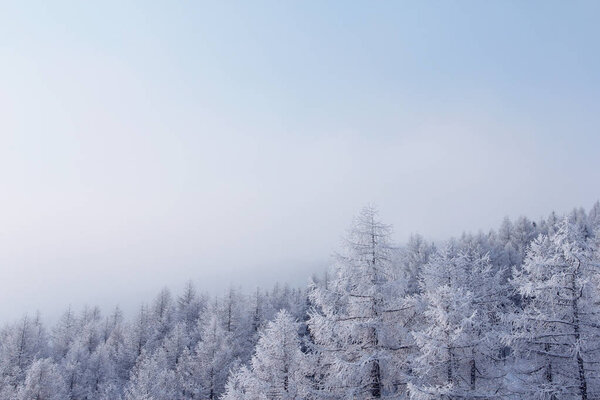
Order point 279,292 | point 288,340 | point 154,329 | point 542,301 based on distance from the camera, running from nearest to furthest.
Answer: point 542,301, point 288,340, point 154,329, point 279,292

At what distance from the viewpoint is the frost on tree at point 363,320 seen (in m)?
15.8

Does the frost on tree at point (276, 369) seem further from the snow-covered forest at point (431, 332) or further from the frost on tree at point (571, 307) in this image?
the frost on tree at point (571, 307)

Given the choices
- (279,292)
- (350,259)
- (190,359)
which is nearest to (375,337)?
(350,259)

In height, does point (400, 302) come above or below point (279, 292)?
above

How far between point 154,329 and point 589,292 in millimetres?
73867

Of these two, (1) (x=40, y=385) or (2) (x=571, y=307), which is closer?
(2) (x=571, y=307)

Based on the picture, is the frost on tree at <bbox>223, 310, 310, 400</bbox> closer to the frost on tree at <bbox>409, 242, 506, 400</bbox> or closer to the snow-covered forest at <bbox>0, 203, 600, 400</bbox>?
the snow-covered forest at <bbox>0, 203, 600, 400</bbox>

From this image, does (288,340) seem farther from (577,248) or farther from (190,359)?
(190,359)

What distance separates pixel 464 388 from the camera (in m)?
15.2

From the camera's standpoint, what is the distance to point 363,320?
16344mm

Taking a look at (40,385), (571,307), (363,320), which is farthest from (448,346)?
(40,385)

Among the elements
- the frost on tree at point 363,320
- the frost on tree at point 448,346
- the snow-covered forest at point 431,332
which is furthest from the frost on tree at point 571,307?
the frost on tree at point 363,320

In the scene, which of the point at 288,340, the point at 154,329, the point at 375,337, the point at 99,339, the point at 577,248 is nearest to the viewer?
the point at 577,248

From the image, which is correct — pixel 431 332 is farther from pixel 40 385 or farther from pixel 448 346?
pixel 40 385
